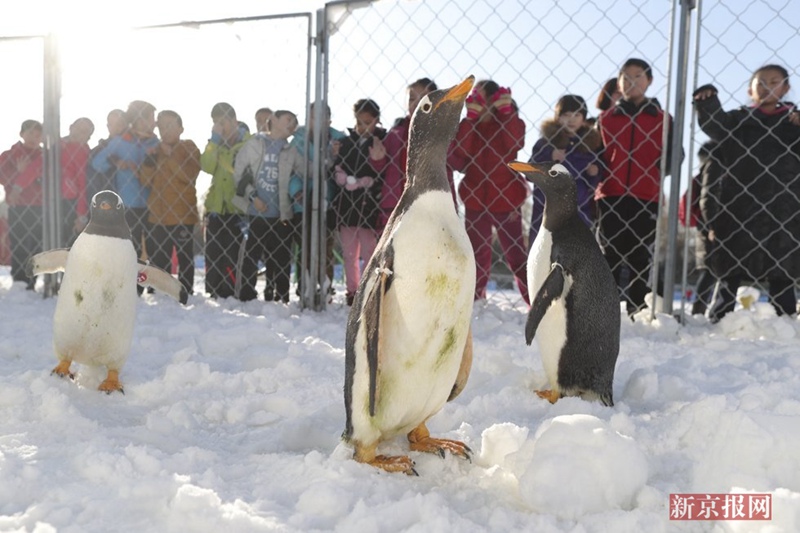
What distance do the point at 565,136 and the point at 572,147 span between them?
0.07 meters

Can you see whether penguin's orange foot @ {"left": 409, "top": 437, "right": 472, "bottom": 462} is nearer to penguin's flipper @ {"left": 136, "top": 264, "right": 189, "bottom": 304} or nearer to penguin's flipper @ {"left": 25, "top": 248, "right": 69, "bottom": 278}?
penguin's flipper @ {"left": 136, "top": 264, "right": 189, "bottom": 304}

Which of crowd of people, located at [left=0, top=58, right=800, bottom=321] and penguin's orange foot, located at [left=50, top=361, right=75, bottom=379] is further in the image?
crowd of people, located at [left=0, top=58, right=800, bottom=321]

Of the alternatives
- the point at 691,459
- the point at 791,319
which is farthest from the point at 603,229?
the point at 691,459

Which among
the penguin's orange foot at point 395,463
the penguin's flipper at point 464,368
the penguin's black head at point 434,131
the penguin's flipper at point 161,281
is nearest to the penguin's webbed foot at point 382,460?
the penguin's orange foot at point 395,463

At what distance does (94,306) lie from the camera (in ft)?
5.97

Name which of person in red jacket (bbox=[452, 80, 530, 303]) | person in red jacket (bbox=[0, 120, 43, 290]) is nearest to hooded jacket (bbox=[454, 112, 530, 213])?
person in red jacket (bbox=[452, 80, 530, 303])

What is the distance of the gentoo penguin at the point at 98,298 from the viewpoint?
182 centimetres

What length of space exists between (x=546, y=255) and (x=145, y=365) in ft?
3.97

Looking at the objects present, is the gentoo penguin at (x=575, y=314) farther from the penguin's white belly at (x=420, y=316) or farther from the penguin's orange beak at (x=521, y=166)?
the penguin's white belly at (x=420, y=316)

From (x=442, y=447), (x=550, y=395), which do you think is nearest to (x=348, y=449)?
→ (x=442, y=447)

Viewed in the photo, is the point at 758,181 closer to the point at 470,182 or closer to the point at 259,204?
the point at 470,182

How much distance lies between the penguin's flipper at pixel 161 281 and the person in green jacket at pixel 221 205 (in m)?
1.45

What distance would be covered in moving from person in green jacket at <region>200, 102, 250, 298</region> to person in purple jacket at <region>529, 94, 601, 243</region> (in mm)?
1546

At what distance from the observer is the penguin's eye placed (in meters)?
1.20
